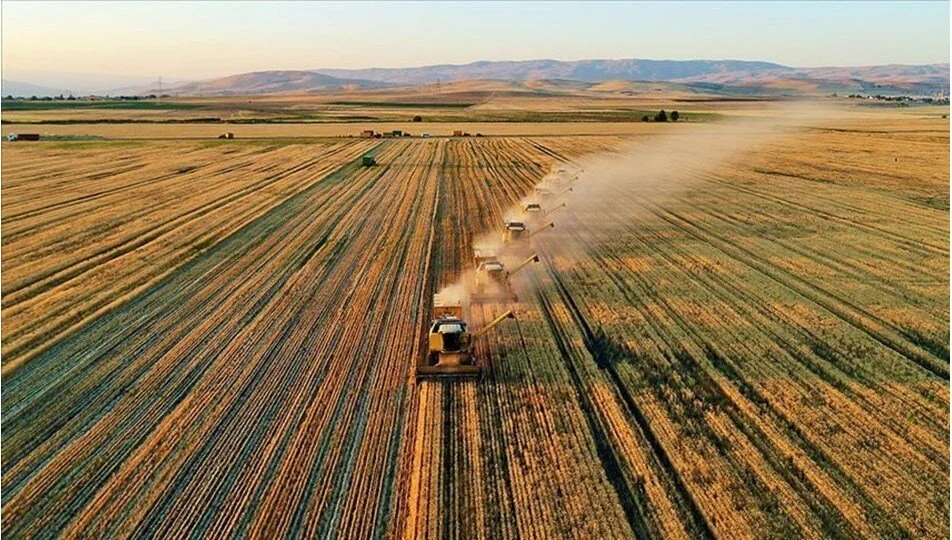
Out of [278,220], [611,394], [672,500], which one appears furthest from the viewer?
[278,220]

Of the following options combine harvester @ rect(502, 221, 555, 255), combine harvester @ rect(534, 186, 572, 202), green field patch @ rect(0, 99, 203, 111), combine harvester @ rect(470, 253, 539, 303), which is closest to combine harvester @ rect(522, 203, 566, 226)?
combine harvester @ rect(534, 186, 572, 202)

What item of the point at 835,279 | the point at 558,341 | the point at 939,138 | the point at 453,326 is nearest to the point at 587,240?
the point at 835,279

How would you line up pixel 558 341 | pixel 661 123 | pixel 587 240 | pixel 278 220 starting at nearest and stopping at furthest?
pixel 558 341 < pixel 587 240 < pixel 278 220 < pixel 661 123

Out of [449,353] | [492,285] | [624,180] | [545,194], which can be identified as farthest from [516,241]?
[624,180]

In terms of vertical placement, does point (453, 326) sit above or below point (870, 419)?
above

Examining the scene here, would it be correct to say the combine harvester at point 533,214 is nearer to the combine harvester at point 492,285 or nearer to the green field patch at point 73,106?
the combine harvester at point 492,285

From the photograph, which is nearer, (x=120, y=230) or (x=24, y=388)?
(x=24, y=388)

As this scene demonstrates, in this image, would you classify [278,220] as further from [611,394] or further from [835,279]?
[835,279]
